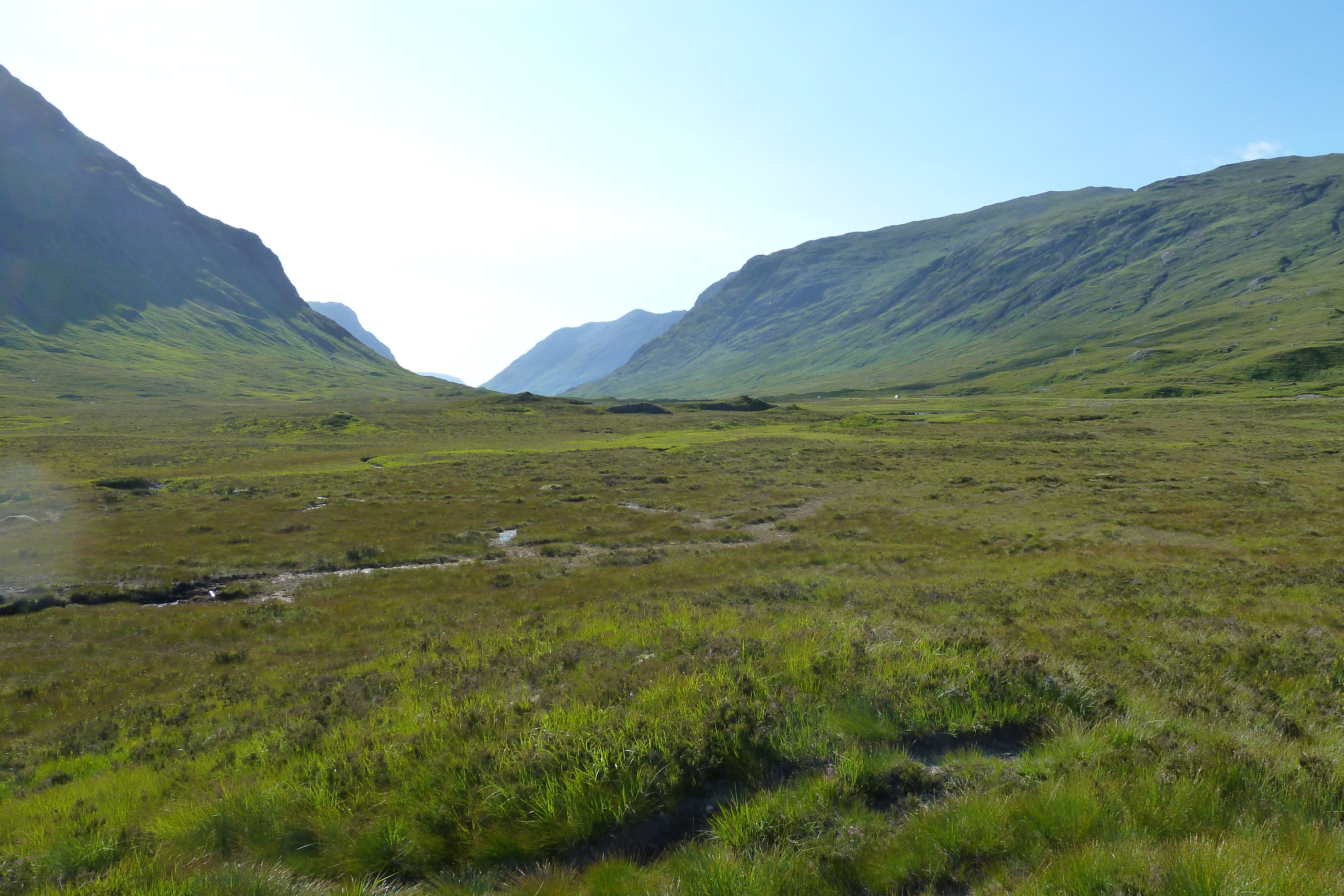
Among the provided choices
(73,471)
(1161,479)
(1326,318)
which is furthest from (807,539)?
(1326,318)

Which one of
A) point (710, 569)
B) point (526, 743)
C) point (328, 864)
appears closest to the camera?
point (328, 864)

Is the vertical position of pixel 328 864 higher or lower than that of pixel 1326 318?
lower

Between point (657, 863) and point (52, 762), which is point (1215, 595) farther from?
point (52, 762)

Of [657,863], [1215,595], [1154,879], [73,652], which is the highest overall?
[1154,879]

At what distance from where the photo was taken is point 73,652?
760 inches

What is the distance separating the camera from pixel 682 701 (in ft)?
28.7

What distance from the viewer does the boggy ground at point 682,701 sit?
6180 millimetres

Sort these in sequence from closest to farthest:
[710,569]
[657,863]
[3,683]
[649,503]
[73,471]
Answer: [657,863]
[3,683]
[710,569]
[649,503]
[73,471]

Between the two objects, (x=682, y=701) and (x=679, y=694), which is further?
(x=679, y=694)

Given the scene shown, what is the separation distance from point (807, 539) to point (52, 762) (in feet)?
94.8

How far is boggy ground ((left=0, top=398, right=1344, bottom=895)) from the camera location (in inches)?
243

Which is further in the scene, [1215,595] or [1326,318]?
[1326,318]

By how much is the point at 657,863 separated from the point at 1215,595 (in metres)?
22.3

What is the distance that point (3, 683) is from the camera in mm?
16812
